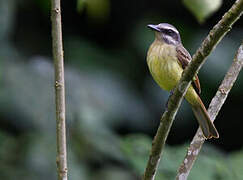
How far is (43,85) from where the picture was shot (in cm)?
455

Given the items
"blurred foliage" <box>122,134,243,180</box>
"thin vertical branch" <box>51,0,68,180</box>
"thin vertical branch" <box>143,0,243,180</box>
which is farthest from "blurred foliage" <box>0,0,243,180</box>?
"thin vertical branch" <box>143,0,243,180</box>

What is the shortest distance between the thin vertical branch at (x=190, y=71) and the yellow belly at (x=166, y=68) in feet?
3.78

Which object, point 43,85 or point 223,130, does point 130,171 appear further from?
point 223,130

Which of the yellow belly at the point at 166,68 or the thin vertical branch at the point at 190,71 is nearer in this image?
the thin vertical branch at the point at 190,71

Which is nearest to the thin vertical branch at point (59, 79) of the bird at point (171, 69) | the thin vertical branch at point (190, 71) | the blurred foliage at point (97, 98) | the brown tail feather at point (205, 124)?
the thin vertical branch at point (190, 71)

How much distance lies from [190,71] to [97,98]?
2524 millimetres

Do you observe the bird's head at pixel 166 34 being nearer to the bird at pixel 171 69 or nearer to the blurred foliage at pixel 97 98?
the bird at pixel 171 69

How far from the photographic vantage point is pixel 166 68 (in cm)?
364

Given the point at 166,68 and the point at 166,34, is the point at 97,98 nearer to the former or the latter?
the point at 166,34

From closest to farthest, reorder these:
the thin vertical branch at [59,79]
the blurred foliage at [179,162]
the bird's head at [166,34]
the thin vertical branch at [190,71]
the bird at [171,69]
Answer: the thin vertical branch at [190,71] < the thin vertical branch at [59,79] < the bird at [171,69] < the blurred foliage at [179,162] < the bird's head at [166,34]

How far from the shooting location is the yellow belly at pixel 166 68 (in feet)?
11.9

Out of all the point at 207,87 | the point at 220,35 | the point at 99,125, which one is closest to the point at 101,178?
the point at 99,125

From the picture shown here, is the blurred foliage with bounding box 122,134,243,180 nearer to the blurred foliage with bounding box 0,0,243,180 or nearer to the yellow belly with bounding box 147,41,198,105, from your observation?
the blurred foliage with bounding box 0,0,243,180

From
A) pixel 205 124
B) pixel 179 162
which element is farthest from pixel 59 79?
pixel 179 162
